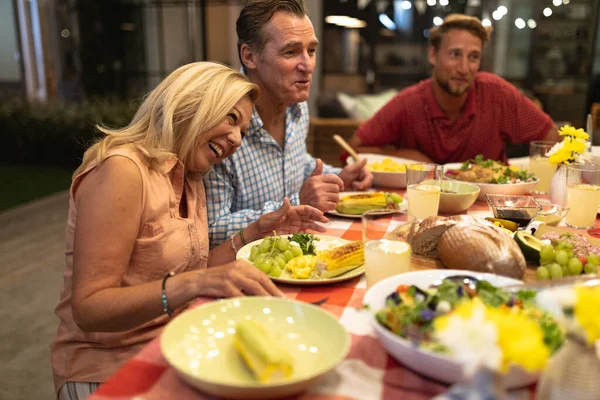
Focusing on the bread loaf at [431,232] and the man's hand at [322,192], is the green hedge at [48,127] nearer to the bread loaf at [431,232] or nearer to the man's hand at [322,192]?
the man's hand at [322,192]

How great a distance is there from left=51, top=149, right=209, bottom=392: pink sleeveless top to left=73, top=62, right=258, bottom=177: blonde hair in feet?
0.17

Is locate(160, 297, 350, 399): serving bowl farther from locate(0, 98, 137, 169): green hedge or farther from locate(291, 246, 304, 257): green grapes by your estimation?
locate(0, 98, 137, 169): green hedge

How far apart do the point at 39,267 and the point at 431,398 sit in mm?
3680

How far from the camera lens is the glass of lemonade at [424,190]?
165cm

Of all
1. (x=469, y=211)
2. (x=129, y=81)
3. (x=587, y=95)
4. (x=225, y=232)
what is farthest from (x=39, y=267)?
(x=587, y=95)

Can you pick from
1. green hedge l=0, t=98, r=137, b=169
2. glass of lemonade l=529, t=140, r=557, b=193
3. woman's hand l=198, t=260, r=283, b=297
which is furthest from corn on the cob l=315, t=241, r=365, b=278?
green hedge l=0, t=98, r=137, b=169

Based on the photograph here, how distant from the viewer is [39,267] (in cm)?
379

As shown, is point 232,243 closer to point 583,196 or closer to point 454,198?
point 454,198

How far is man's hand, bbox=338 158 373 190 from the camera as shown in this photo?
6.98ft

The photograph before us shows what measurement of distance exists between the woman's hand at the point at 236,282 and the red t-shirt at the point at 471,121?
2.00m

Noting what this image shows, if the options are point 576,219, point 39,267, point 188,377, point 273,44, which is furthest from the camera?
point 39,267

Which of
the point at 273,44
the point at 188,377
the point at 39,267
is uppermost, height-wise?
the point at 273,44

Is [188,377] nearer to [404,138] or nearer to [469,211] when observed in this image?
[469,211]

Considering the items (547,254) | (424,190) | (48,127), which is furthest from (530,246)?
(48,127)
